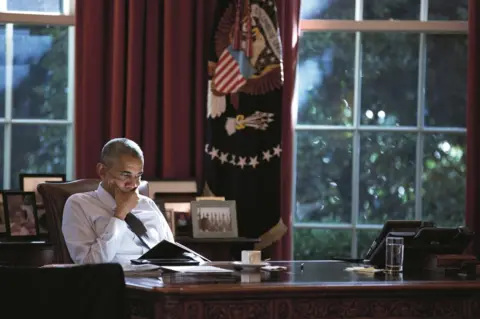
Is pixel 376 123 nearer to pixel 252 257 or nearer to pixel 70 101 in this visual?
pixel 70 101

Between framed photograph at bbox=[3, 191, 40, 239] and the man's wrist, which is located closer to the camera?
the man's wrist

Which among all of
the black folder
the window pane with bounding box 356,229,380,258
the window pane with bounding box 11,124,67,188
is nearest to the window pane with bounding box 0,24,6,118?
the window pane with bounding box 11,124,67,188

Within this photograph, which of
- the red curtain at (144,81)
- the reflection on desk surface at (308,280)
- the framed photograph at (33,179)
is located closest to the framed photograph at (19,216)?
the framed photograph at (33,179)

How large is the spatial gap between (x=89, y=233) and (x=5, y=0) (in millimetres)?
2346

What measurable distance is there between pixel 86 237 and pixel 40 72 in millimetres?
2165

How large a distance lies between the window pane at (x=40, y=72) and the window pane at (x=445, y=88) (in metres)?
2.23

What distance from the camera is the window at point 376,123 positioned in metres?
5.88

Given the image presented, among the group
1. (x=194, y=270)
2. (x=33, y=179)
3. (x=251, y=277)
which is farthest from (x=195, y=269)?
(x=33, y=179)

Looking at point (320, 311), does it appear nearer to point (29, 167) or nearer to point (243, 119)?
point (243, 119)

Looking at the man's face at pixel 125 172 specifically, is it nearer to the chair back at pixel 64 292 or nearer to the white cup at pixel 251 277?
the white cup at pixel 251 277

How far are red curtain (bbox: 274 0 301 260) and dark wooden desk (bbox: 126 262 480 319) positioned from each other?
81.8 inches

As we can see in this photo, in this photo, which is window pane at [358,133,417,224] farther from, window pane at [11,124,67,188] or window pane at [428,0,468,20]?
window pane at [11,124,67,188]

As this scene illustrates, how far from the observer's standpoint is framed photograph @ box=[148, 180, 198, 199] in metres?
5.26

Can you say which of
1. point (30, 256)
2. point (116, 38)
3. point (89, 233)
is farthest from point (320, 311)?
point (116, 38)
